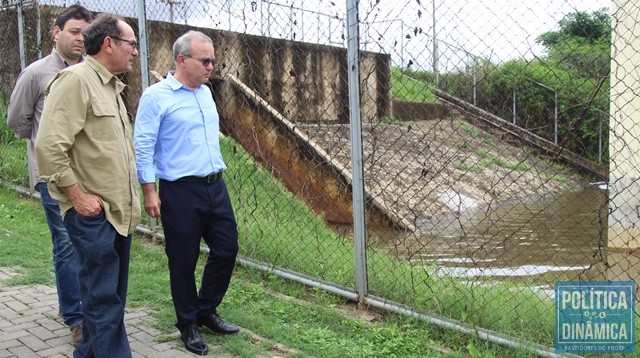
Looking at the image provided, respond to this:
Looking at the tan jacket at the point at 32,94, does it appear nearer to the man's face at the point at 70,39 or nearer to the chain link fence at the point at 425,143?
the man's face at the point at 70,39

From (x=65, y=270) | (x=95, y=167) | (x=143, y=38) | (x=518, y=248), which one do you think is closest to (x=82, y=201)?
(x=95, y=167)

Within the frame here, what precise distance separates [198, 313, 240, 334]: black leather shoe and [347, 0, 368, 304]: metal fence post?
1019 mm

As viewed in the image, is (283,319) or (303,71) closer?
(283,319)

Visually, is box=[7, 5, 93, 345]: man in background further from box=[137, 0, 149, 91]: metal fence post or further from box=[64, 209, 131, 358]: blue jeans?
box=[137, 0, 149, 91]: metal fence post

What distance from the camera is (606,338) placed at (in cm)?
374

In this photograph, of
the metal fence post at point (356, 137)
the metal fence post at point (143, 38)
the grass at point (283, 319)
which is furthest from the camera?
the metal fence post at point (143, 38)

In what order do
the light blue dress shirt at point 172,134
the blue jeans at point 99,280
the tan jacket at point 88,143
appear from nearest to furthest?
the tan jacket at point 88,143, the blue jeans at point 99,280, the light blue dress shirt at point 172,134

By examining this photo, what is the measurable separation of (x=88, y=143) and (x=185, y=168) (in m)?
0.78

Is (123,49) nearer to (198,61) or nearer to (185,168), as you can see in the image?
(198,61)

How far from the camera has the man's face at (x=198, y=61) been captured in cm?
369

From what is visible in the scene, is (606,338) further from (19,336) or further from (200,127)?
(19,336)

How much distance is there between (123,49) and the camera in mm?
3127

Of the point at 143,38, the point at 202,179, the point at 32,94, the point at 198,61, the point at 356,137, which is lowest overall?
the point at 202,179

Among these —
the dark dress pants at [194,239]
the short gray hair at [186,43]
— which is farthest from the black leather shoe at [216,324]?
the short gray hair at [186,43]
